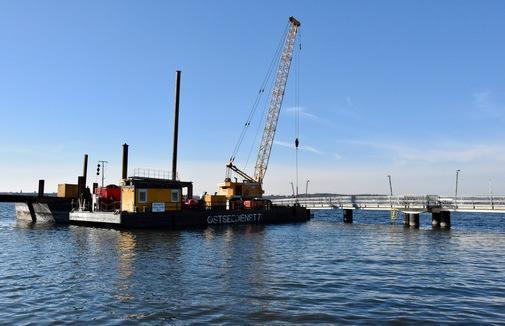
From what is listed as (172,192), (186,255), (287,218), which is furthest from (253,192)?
(186,255)

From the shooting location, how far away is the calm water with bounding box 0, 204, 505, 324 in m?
16.3

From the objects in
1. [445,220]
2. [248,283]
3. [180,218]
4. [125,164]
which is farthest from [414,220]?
[248,283]

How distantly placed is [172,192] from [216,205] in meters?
11.5

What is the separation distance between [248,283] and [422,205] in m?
46.3

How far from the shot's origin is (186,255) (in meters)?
31.0

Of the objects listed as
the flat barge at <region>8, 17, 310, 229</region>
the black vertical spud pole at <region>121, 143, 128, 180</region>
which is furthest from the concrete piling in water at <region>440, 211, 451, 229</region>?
the black vertical spud pole at <region>121, 143, 128, 180</region>

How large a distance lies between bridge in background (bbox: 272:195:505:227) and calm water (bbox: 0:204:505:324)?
66.8ft

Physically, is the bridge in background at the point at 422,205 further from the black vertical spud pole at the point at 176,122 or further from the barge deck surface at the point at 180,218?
the black vertical spud pole at the point at 176,122

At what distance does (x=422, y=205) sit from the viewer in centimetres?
6153

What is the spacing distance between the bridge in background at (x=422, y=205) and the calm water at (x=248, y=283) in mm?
20364

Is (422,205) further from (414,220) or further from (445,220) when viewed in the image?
(445,220)

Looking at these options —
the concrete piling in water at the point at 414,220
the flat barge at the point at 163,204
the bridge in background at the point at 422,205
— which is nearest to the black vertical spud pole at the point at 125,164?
the flat barge at the point at 163,204

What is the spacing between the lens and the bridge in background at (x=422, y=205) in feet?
182

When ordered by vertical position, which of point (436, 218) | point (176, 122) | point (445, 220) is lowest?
point (445, 220)
